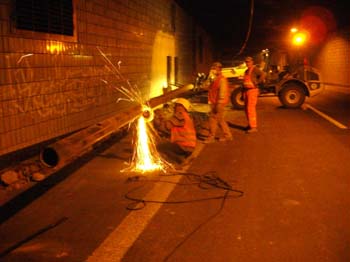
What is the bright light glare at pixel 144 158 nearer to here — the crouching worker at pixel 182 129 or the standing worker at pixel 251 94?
the crouching worker at pixel 182 129

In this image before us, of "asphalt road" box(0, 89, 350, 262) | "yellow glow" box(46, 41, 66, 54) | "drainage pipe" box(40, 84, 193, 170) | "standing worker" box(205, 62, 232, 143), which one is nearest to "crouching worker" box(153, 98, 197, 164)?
"asphalt road" box(0, 89, 350, 262)

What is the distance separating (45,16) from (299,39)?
10.9 metres

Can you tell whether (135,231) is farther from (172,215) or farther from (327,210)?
(327,210)

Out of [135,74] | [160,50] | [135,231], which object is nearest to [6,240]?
[135,231]

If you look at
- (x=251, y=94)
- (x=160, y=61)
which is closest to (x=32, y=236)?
(x=251, y=94)

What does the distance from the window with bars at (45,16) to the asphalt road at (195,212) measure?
2.56 metres

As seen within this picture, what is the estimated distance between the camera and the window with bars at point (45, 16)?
699cm

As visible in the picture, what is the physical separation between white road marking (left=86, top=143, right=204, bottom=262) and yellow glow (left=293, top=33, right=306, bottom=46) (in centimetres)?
1156

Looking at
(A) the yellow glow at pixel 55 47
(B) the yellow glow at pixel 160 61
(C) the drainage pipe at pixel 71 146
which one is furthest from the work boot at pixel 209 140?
(B) the yellow glow at pixel 160 61

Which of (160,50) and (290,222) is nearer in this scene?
(290,222)

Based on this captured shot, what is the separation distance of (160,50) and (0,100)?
11483mm

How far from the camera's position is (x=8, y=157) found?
6.63 metres

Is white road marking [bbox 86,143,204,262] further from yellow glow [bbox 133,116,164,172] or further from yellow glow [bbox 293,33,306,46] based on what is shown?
yellow glow [bbox 293,33,306,46]

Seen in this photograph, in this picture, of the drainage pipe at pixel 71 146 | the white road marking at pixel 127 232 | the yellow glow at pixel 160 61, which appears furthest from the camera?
the yellow glow at pixel 160 61
